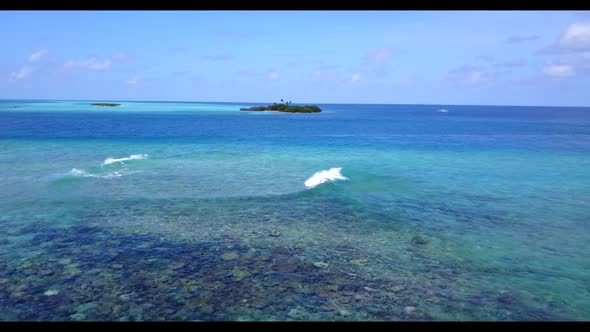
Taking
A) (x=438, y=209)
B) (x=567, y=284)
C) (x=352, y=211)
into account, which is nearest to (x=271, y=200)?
(x=352, y=211)

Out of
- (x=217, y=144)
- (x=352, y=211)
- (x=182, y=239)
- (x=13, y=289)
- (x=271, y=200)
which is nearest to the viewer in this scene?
(x=13, y=289)

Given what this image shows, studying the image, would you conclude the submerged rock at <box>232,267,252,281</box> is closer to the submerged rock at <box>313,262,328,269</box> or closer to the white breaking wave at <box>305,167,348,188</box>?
the submerged rock at <box>313,262,328,269</box>

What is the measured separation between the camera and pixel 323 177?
31062 mm

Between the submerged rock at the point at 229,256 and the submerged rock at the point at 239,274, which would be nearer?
the submerged rock at the point at 239,274

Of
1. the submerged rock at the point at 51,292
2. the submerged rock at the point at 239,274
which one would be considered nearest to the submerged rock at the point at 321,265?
the submerged rock at the point at 239,274

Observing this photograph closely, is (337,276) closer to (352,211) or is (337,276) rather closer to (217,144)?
(352,211)

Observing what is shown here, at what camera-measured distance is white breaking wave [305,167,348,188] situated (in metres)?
28.6

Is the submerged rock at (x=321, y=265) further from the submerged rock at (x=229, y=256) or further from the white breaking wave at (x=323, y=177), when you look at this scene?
the white breaking wave at (x=323, y=177)

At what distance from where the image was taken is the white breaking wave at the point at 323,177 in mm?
28594

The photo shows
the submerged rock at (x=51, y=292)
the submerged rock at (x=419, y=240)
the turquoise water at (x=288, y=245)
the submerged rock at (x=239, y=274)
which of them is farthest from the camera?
the submerged rock at (x=419, y=240)

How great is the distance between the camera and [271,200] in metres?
23.4

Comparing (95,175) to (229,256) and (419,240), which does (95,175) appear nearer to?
(229,256)

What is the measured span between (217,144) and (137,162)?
18.8 metres
